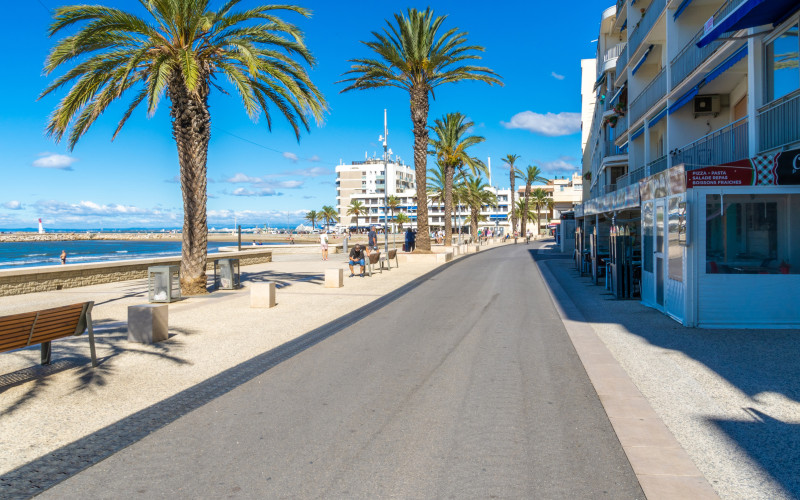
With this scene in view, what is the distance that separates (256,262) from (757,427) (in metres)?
27.3

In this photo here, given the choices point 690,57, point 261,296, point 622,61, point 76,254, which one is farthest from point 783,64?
point 76,254

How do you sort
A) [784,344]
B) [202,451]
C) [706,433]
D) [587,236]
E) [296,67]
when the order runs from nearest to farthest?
[202,451], [706,433], [784,344], [296,67], [587,236]

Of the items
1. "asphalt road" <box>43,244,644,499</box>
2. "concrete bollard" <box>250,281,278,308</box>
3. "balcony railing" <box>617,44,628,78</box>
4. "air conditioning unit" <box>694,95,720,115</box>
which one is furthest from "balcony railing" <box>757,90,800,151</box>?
"balcony railing" <box>617,44,628,78</box>

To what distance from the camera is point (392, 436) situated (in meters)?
4.82

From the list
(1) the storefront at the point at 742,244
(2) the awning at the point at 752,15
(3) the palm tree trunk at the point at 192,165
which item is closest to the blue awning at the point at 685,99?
(2) the awning at the point at 752,15

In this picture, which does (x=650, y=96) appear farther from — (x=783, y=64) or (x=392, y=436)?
(x=392, y=436)

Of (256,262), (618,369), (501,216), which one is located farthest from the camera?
(501,216)

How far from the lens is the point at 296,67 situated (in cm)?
1620

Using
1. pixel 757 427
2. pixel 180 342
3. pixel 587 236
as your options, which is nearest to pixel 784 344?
pixel 757 427

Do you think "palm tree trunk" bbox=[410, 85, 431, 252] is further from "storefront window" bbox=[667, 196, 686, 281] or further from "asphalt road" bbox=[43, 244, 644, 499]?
"asphalt road" bbox=[43, 244, 644, 499]

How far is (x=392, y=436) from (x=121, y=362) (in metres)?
4.51

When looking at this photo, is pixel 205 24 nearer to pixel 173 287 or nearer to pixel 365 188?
pixel 173 287

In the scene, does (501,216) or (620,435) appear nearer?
(620,435)

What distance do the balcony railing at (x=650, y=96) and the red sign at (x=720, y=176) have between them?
40.3 feet
